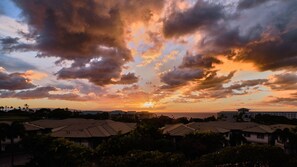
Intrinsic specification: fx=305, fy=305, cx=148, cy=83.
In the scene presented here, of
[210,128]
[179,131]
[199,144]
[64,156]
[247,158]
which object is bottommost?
[64,156]

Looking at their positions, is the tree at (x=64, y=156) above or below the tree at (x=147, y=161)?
below

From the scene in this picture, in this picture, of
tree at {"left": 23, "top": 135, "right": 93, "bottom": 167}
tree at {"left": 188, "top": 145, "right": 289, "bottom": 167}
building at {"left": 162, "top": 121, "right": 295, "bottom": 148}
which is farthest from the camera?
building at {"left": 162, "top": 121, "right": 295, "bottom": 148}

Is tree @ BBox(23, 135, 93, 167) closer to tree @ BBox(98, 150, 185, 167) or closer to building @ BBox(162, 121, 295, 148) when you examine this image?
tree @ BBox(98, 150, 185, 167)

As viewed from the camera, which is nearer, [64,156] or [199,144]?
[64,156]

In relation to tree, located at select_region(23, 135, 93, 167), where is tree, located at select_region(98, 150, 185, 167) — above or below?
above

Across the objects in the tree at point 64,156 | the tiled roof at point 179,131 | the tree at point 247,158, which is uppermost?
the tree at point 247,158

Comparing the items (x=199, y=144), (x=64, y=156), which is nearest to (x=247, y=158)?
(x=64, y=156)

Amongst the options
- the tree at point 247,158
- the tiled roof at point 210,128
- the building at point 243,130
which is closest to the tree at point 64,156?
the tree at point 247,158

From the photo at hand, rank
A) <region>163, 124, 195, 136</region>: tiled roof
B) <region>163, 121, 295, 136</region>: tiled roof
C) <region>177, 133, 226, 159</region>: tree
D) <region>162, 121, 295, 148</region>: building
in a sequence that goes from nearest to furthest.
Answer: <region>177, 133, 226, 159</region>: tree < <region>163, 124, 195, 136</region>: tiled roof < <region>163, 121, 295, 136</region>: tiled roof < <region>162, 121, 295, 148</region>: building

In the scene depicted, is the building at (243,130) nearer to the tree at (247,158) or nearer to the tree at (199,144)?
the tree at (199,144)

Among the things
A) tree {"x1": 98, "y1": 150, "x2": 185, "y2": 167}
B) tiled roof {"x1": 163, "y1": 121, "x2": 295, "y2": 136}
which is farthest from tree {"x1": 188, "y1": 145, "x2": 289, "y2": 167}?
tiled roof {"x1": 163, "y1": 121, "x2": 295, "y2": 136}

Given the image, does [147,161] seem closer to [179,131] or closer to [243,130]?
[179,131]

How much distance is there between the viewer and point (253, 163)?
51.5ft

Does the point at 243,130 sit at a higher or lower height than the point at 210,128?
lower
